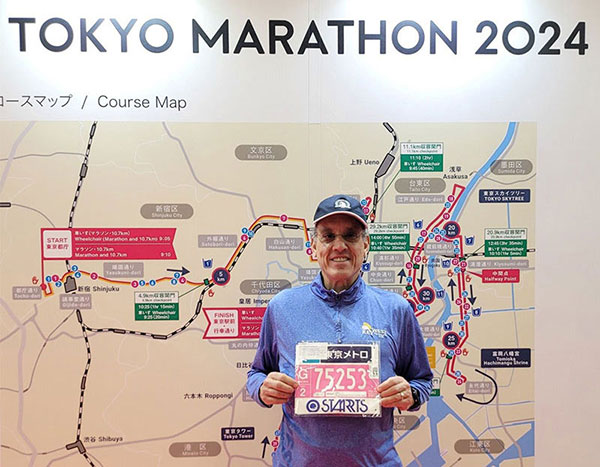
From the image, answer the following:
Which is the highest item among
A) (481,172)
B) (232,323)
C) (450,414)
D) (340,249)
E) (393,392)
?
(481,172)

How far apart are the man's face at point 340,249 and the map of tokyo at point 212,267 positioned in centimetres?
50

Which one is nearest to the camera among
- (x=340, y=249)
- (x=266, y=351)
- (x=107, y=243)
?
(x=340, y=249)

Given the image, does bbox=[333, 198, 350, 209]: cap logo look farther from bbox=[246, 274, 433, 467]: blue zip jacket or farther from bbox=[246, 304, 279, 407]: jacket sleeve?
bbox=[246, 304, 279, 407]: jacket sleeve

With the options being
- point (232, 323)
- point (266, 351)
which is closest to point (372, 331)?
point (266, 351)

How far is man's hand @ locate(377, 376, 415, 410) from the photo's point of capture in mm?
1641

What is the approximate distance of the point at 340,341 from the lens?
171cm

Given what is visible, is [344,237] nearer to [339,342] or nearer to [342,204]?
[342,204]

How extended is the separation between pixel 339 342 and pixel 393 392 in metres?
0.24

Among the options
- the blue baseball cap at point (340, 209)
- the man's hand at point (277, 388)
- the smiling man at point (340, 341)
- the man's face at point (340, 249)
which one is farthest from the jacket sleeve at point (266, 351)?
the blue baseball cap at point (340, 209)

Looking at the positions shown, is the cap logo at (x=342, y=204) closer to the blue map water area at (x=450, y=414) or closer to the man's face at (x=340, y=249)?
the man's face at (x=340, y=249)

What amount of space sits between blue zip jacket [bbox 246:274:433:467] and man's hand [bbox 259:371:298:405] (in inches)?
2.1

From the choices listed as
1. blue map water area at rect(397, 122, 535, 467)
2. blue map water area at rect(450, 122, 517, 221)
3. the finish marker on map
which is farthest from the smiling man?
blue map water area at rect(450, 122, 517, 221)

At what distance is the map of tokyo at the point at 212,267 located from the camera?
2252 millimetres

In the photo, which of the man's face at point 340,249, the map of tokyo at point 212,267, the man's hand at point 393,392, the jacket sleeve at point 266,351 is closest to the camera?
the man's hand at point 393,392
